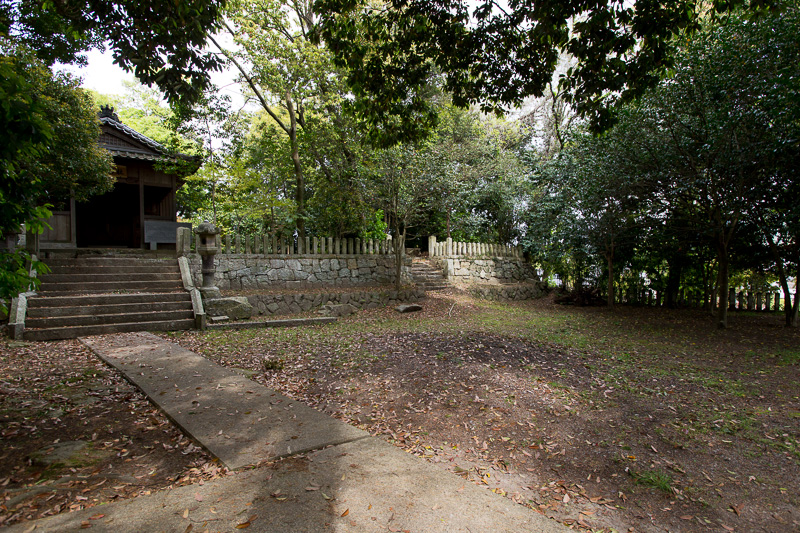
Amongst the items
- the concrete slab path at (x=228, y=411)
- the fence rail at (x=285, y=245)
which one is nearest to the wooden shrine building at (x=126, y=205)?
the fence rail at (x=285, y=245)

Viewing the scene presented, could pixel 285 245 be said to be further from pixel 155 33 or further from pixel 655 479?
pixel 655 479

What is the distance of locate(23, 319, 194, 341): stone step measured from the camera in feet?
21.5

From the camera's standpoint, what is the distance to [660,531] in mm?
2311

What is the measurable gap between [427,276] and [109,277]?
29.1 feet

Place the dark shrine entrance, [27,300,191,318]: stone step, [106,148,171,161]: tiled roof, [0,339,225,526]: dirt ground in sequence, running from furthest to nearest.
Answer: the dark shrine entrance → [106,148,171,161]: tiled roof → [27,300,191,318]: stone step → [0,339,225,526]: dirt ground

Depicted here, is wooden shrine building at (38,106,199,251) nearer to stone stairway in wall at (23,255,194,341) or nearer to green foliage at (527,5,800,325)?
stone stairway in wall at (23,255,194,341)

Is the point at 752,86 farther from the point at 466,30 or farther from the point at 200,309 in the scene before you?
the point at 200,309

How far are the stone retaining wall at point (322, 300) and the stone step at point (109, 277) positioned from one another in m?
1.95

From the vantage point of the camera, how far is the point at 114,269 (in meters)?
9.53

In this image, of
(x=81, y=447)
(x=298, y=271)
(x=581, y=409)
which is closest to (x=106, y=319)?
(x=298, y=271)

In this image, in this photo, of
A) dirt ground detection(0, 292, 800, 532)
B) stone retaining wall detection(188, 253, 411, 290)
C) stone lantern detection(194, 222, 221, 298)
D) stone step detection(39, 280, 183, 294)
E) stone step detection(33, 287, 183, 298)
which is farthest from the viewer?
stone retaining wall detection(188, 253, 411, 290)

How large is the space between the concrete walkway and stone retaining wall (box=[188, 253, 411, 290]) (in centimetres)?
739

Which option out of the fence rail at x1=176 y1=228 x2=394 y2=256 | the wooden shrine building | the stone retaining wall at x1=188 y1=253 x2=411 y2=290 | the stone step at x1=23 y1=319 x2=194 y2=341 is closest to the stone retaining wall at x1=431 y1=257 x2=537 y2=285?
the stone retaining wall at x1=188 y1=253 x2=411 y2=290

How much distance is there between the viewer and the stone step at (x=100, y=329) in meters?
6.56
